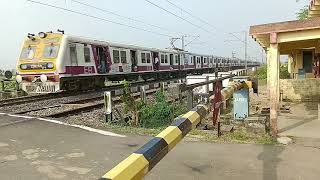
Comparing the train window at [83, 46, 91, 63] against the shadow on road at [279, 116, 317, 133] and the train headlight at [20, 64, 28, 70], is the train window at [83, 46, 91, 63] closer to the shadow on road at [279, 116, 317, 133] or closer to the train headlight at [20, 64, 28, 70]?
the train headlight at [20, 64, 28, 70]

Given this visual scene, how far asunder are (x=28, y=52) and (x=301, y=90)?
12.6 m

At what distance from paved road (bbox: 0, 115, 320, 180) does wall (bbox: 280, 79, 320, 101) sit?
25.1 ft

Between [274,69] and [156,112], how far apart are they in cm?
424

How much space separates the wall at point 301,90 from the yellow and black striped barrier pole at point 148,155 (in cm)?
1198

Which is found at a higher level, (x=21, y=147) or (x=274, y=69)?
(x=274, y=69)

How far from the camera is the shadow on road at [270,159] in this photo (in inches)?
196

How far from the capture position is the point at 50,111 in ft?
42.4

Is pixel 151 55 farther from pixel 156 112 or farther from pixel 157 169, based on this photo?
pixel 157 169

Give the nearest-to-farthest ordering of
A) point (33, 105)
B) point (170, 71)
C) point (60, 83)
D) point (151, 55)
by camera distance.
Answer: point (33, 105) → point (60, 83) → point (151, 55) → point (170, 71)

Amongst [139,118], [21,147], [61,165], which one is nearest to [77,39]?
[139,118]

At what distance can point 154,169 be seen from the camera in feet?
17.3

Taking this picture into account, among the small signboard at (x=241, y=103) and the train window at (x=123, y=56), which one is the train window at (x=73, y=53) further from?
the small signboard at (x=241, y=103)

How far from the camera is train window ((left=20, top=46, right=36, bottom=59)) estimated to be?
18922 millimetres

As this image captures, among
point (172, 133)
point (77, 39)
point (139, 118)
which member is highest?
point (77, 39)
